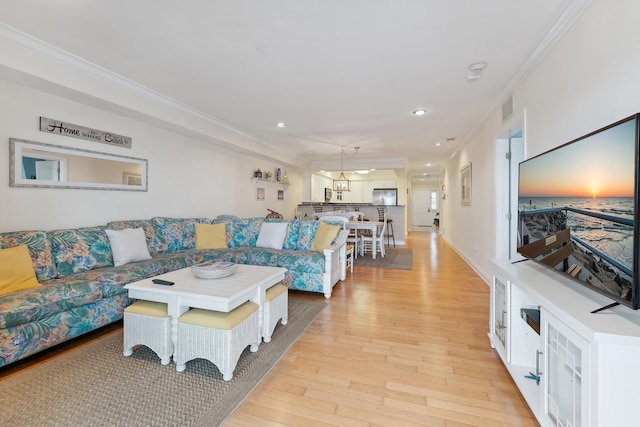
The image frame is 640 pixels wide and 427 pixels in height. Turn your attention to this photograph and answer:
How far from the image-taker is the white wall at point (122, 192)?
2.50 m

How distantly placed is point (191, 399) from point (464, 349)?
1.95m

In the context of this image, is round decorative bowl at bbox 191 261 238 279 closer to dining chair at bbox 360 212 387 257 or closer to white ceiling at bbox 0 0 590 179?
white ceiling at bbox 0 0 590 179

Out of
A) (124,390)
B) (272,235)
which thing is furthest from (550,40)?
(124,390)

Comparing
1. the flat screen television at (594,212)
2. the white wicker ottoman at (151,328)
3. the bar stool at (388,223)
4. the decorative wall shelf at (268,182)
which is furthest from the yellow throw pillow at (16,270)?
the bar stool at (388,223)

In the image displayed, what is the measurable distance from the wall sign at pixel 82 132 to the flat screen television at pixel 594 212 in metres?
4.27

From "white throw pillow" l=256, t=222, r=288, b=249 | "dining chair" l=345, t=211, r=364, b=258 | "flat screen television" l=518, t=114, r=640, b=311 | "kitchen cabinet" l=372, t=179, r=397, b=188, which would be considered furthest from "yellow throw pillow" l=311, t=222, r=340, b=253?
"kitchen cabinet" l=372, t=179, r=397, b=188

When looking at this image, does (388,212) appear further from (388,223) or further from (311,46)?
(311,46)

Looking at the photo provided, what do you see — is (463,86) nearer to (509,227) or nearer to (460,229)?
(509,227)

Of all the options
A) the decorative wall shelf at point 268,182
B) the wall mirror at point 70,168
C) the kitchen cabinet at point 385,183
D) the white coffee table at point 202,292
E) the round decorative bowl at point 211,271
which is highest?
the kitchen cabinet at point 385,183

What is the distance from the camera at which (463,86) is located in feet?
9.88

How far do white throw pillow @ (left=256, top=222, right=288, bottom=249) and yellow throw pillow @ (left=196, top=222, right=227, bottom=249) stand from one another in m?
0.55

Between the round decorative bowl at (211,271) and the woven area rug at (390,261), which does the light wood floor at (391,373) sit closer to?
the round decorative bowl at (211,271)

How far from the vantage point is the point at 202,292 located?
6.06ft

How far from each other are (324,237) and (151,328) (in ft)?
6.98
